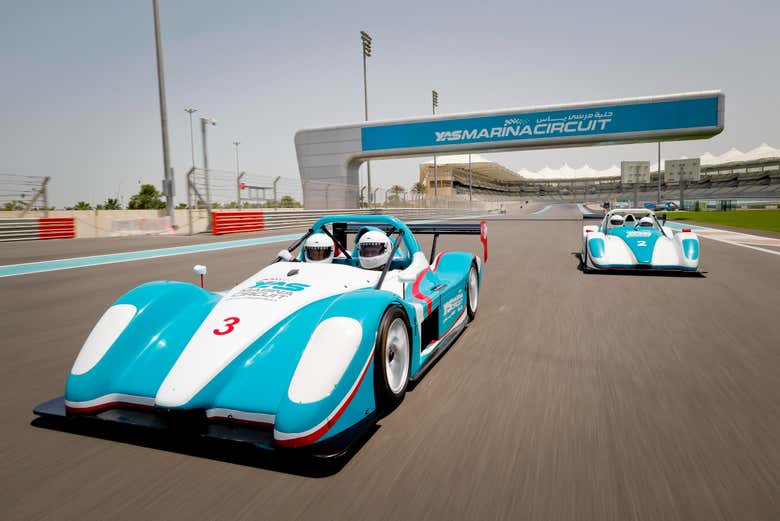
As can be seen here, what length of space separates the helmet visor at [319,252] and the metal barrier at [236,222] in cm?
1666

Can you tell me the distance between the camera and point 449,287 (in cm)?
436

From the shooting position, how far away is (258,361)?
8.82 ft

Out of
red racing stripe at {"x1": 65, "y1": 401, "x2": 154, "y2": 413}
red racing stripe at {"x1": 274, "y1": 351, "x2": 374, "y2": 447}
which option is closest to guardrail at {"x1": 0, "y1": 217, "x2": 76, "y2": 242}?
red racing stripe at {"x1": 65, "y1": 401, "x2": 154, "y2": 413}

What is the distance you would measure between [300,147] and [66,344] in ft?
102

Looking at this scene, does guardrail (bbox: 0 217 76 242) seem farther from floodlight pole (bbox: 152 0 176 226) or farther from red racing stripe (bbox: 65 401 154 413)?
red racing stripe (bbox: 65 401 154 413)

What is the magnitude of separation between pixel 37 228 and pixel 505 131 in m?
23.5

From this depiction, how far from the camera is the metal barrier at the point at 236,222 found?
19.8 metres

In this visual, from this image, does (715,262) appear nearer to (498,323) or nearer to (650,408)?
(498,323)

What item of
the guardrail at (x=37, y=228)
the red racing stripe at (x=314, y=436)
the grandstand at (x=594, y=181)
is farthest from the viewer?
the grandstand at (x=594, y=181)

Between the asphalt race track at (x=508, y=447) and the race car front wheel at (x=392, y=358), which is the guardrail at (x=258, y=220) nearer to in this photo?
the asphalt race track at (x=508, y=447)

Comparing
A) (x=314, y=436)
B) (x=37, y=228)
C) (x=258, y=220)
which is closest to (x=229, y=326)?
(x=314, y=436)

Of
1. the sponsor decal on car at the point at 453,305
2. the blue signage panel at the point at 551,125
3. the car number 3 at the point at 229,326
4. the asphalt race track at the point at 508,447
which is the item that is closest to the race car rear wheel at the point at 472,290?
the asphalt race track at the point at 508,447

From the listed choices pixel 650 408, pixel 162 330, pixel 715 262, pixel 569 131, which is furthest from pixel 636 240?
pixel 569 131

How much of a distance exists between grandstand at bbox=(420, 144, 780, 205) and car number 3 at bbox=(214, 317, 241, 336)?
8502 cm
